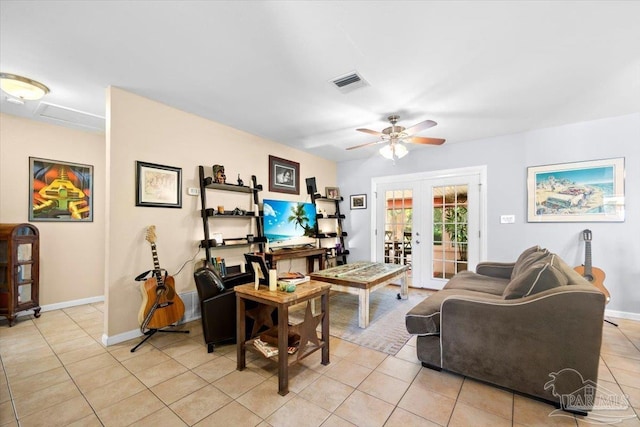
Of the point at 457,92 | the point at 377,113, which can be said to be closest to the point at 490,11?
the point at 457,92

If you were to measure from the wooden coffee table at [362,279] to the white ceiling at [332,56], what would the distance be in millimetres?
1990

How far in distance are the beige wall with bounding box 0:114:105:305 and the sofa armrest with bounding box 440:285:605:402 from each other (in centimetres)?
467

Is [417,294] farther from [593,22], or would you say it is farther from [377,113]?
[593,22]

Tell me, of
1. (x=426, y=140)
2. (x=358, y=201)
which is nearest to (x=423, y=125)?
(x=426, y=140)

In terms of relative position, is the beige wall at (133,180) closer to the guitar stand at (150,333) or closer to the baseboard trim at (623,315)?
the guitar stand at (150,333)

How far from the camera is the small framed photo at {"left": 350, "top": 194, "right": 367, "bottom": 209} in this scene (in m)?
5.55

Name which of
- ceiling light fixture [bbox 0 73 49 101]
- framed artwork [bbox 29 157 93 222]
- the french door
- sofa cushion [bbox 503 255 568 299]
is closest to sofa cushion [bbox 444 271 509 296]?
sofa cushion [bbox 503 255 568 299]

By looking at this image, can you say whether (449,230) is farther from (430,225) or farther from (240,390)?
(240,390)

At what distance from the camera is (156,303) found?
264 cm

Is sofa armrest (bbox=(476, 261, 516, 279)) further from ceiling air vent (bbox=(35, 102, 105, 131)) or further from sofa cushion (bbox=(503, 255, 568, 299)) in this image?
ceiling air vent (bbox=(35, 102, 105, 131))

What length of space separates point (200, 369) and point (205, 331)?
349mm

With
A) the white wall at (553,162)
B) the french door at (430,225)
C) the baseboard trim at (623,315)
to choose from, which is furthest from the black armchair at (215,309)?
the baseboard trim at (623,315)

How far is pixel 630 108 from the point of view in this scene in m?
3.12

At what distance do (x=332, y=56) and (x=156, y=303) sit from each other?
2755mm
